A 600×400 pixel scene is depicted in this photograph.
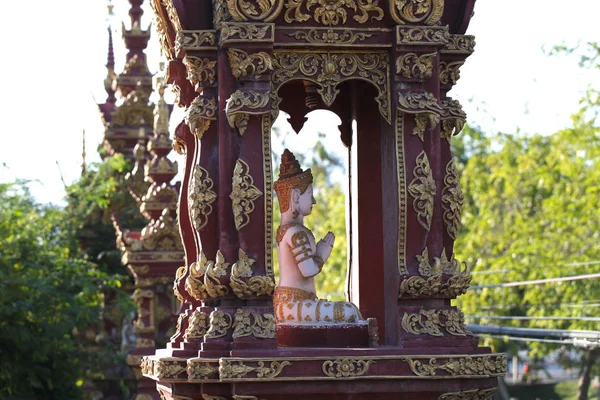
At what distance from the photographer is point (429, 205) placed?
959cm

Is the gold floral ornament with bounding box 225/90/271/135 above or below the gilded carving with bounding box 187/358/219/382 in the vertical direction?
above

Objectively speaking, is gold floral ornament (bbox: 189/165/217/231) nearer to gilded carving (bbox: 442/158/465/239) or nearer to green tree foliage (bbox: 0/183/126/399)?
gilded carving (bbox: 442/158/465/239)

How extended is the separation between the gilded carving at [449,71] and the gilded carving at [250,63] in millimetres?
1398

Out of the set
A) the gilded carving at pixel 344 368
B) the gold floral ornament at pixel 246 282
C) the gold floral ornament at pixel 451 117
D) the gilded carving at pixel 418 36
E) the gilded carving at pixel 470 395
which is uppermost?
the gilded carving at pixel 418 36

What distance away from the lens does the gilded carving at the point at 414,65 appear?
965 centimetres

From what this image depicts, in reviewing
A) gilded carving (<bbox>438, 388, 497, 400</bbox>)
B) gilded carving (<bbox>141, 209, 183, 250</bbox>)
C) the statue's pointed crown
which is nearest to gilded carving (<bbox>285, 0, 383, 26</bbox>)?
the statue's pointed crown

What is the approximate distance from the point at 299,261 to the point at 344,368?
133cm

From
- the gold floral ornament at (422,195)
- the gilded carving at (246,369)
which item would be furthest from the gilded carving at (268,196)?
the gold floral ornament at (422,195)

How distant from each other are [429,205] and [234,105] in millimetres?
1579

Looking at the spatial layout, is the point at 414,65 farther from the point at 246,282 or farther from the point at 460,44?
the point at 246,282

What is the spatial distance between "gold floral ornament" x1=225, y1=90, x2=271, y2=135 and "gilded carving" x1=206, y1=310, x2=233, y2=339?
1318 mm

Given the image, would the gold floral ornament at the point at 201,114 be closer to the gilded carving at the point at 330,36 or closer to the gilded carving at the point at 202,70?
the gilded carving at the point at 202,70

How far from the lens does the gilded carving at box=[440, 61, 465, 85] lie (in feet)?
33.1

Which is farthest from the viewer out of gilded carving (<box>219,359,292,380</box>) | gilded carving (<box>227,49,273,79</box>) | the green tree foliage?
the green tree foliage
